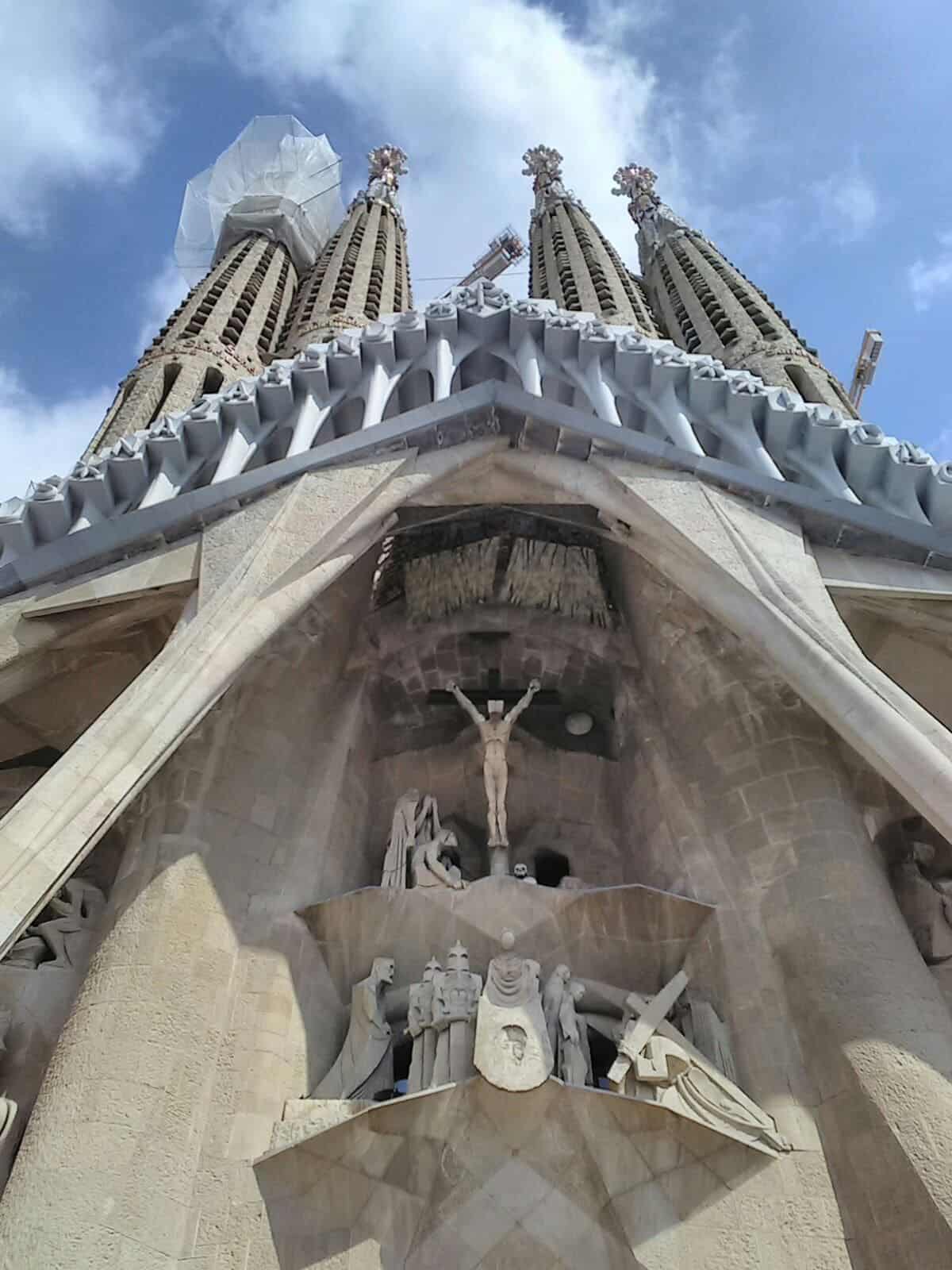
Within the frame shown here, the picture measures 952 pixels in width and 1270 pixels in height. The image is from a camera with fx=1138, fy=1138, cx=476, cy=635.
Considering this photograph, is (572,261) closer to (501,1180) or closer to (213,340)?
(213,340)

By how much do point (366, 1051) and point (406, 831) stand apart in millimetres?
1801

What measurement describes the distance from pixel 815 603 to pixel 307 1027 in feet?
12.9

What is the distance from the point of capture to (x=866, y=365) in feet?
68.1

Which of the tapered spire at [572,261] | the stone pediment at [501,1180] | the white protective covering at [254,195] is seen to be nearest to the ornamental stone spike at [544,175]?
the tapered spire at [572,261]

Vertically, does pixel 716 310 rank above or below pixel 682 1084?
above

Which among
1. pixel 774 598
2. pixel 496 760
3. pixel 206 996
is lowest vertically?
pixel 206 996

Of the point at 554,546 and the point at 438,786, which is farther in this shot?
the point at 554,546

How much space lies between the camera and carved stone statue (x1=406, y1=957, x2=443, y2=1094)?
641cm

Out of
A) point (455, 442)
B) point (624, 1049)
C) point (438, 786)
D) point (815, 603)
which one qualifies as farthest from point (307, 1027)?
point (455, 442)

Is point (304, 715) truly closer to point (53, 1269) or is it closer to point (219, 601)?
point (219, 601)

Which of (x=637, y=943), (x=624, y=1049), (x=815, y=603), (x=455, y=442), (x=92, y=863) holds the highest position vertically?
(x=455, y=442)

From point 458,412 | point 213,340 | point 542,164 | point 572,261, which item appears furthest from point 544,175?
point 458,412

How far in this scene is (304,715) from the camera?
870 centimetres

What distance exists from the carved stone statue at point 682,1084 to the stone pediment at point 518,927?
0.72m
